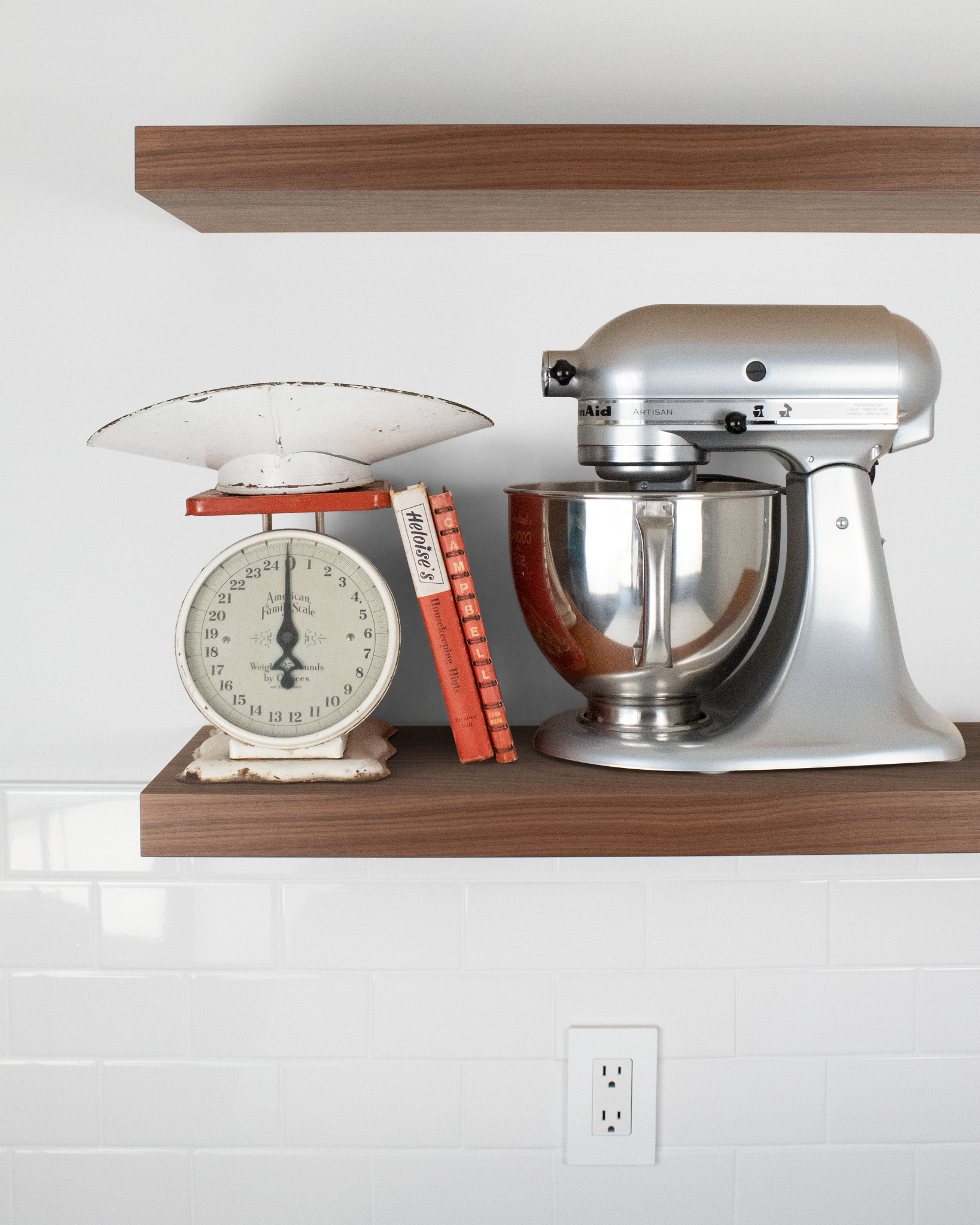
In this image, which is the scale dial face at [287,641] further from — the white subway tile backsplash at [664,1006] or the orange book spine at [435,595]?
the white subway tile backsplash at [664,1006]

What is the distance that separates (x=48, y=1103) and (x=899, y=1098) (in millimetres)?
909

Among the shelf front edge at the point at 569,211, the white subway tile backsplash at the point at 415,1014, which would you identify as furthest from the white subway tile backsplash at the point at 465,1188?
the shelf front edge at the point at 569,211

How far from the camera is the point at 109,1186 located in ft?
3.71

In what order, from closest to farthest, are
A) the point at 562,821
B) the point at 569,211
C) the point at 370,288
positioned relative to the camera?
the point at 562,821, the point at 569,211, the point at 370,288

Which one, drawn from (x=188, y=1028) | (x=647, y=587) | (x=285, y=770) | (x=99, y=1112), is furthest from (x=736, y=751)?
(x=99, y=1112)

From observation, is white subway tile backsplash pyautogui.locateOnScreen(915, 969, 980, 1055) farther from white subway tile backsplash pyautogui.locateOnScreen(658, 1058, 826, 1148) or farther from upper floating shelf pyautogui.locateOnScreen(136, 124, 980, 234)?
upper floating shelf pyautogui.locateOnScreen(136, 124, 980, 234)

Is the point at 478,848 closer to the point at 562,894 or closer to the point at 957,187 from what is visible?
the point at 562,894

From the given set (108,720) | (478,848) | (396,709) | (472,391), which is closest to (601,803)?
(478,848)

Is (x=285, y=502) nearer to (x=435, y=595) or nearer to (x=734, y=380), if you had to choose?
(x=435, y=595)

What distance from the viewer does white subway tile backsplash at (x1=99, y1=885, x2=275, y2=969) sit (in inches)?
44.4

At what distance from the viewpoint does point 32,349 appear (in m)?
1.07

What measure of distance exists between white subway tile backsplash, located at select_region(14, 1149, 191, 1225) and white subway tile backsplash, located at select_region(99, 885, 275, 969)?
0.69 ft

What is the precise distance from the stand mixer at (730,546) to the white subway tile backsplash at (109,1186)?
66 centimetres

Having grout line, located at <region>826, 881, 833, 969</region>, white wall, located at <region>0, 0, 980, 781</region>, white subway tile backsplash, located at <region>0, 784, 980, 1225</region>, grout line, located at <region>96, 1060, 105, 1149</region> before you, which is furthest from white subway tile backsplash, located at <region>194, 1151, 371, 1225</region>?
grout line, located at <region>826, 881, 833, 969</region>
